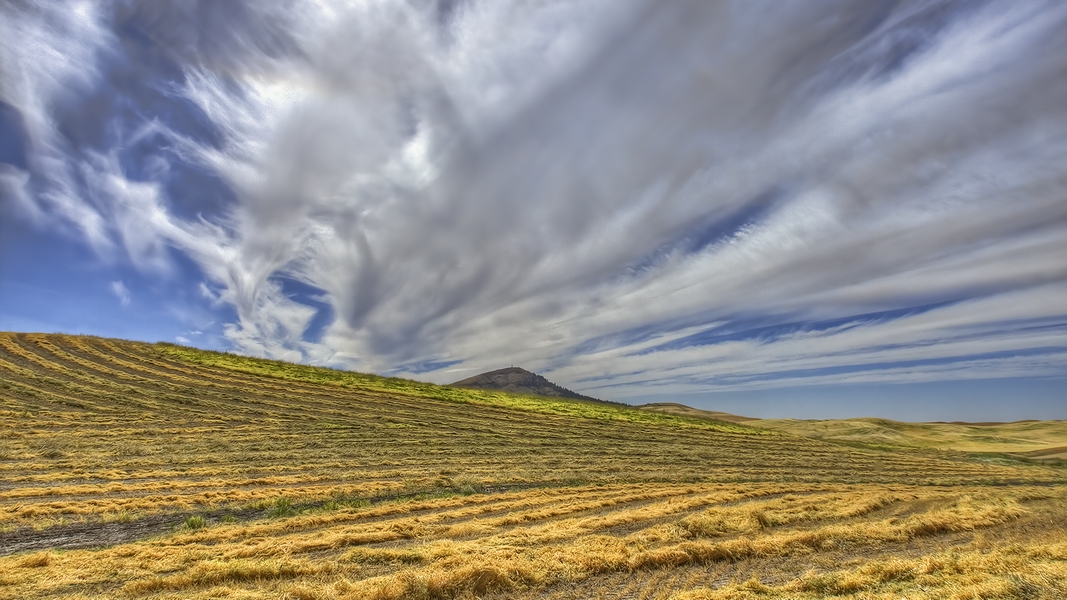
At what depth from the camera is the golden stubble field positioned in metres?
9.10

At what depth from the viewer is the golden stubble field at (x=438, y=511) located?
9102 millimetres

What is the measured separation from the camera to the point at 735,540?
12141 mm

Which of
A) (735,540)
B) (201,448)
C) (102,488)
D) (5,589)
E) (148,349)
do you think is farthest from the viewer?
(148,349)

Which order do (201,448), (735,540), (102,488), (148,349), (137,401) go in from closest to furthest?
(735,540)
(102,488)
(201,448)
(137,401)
(148,349)

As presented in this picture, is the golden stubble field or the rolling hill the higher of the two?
the golden stubble field

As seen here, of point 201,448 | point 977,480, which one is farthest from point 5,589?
point 977,480

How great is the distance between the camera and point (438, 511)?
16797 mm

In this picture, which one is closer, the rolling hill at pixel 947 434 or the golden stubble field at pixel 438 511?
the golden stubble field at pixel 438 511

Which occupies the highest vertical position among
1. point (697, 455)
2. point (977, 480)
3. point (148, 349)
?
point (148, 349)

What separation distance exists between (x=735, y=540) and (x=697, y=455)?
88.8 ft

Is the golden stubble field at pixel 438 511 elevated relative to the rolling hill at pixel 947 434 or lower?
elevated

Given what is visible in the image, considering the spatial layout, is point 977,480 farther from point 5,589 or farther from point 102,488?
point 102,488

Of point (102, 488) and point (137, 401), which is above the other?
point (137, 401)

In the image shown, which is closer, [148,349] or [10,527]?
[10,527]
